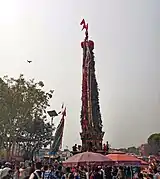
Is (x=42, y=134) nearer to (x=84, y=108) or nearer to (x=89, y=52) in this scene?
(x=84, y=108)

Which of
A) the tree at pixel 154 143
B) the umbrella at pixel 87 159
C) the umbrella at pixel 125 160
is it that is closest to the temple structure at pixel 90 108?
the umbrella at pixel 125 160

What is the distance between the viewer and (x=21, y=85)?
35375mm

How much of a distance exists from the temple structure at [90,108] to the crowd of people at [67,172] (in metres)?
12.1

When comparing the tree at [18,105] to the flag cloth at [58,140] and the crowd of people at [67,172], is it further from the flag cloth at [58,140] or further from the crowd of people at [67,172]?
the crowd of people at [67,172]

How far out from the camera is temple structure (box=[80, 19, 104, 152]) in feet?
126

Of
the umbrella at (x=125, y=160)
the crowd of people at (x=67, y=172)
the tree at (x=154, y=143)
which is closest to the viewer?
the crowd of people at (x=67, y=172)

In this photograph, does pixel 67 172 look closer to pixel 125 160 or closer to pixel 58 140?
pixel 125 160

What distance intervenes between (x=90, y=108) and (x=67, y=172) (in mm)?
20134

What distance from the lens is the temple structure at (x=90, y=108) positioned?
1517 inches

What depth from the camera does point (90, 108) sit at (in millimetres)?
39000

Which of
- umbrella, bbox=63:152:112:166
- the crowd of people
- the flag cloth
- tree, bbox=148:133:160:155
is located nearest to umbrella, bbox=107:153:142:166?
the crowd of people

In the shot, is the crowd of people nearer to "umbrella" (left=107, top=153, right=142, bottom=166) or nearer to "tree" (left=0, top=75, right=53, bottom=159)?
"umbrella" (left=107, top=153, right=142, bottom=166)

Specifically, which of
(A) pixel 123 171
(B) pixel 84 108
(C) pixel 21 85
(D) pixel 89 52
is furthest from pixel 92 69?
(A) pixel 123 171

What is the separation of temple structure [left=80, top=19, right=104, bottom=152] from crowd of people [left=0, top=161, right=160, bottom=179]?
39.6 ft
